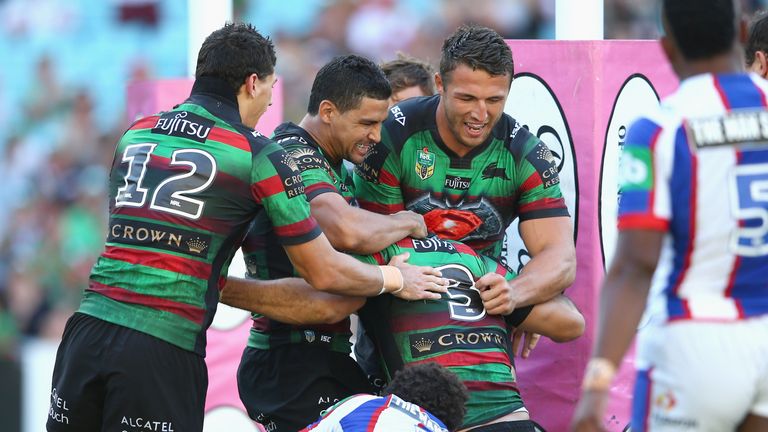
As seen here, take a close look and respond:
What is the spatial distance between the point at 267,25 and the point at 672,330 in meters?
9.38

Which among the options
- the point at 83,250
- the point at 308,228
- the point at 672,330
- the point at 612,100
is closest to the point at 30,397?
the point at 83,250

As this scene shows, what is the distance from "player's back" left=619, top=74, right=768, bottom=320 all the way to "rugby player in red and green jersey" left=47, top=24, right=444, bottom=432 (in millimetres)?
1632

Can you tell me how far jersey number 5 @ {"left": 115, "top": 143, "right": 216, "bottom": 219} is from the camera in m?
4.34

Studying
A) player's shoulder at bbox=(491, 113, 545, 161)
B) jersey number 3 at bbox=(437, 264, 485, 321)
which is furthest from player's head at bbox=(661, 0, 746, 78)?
player's shoulder at bbox=(491, 113, 545, 161)

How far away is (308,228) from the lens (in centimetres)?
438

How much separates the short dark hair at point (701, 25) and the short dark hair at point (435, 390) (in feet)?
5.29

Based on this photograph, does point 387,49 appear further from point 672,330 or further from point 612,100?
point 672,330

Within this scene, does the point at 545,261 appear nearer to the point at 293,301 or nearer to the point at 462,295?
the point at 462,295

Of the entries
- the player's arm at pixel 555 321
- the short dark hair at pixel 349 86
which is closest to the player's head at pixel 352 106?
the short dark hair at pixel 349 86

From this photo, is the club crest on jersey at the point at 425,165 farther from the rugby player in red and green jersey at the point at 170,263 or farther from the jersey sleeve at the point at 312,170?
the rugby player in red and green jersey at the point at 170,263

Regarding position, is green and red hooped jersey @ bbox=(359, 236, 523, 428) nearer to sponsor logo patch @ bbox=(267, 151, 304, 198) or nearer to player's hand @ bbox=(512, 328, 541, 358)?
player's hand @ bbox=(512, 328, 541, 358)

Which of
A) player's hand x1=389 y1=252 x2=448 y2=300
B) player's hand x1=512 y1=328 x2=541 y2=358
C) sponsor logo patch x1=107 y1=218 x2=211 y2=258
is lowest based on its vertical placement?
player's hand x1=512 y1=328 x2=541 y2=358

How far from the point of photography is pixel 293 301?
4609 millimetres

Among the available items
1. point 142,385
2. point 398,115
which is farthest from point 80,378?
point 398,115
